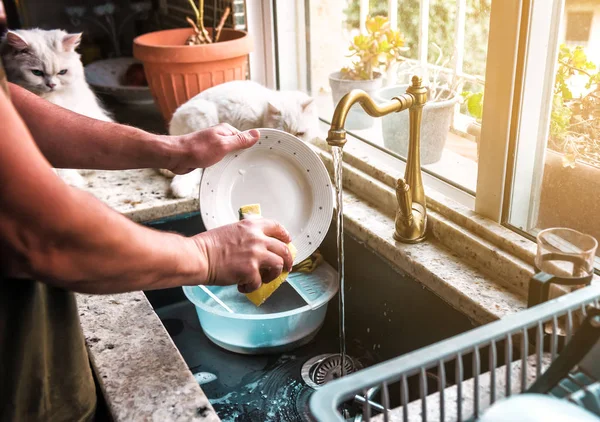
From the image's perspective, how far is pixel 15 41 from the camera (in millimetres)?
1643

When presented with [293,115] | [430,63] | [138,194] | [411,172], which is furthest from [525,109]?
[138,194]

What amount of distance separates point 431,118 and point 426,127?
0.08ft

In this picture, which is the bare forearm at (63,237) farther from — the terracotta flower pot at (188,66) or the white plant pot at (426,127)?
A: the terracotta flower pot at (188,66)

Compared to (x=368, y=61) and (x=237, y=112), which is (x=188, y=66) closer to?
(x=237, y=112)

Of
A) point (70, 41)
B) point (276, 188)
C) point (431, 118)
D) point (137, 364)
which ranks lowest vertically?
point (137, 364)

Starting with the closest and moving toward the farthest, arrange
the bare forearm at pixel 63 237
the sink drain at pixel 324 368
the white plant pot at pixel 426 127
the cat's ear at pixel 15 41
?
the bare forearm at pixel 63 237
the sink drain at pixel 324 368
the white plant pot at pixel 426 127
the cat's ear at pixel 15 41

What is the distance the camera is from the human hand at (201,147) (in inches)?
39.3

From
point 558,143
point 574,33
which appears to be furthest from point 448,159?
point 574,33

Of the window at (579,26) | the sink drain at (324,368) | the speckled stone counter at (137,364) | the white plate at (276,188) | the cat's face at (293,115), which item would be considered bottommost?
the sink drain at (324,368)

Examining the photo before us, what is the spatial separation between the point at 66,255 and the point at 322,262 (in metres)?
0.83

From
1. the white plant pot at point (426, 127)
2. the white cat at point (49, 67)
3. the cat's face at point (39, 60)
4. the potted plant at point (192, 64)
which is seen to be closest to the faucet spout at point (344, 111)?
the white plant pot at point (426, 127)

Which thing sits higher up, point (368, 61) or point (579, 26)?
point (579, 26)

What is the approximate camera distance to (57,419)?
0.77 metres

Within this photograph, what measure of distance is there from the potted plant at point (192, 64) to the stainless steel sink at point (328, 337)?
17.8 inches
